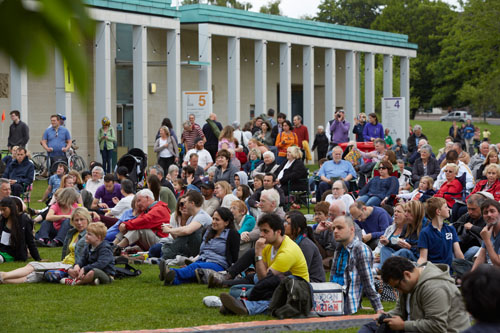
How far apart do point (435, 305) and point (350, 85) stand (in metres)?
37.9

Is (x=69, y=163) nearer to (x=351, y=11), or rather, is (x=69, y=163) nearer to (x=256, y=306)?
(x=256, y=306)

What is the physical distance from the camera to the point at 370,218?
38.0 ft

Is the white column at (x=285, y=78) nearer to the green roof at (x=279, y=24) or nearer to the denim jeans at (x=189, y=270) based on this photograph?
the green roof at (x=279, y=24)

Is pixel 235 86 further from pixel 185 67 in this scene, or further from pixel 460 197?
pixel 460 197

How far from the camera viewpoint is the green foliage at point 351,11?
9544 cm

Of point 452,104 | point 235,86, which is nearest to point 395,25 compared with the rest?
point 452,104

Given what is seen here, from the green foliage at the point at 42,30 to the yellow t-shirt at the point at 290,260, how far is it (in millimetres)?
7453

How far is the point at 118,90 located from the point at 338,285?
2583 cm

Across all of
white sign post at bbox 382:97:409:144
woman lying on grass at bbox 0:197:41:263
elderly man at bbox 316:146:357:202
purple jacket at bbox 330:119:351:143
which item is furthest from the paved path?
white sign post at bbox 382:97:409:144

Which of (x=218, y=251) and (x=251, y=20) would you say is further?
(x=251, y=20)

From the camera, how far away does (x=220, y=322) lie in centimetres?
796

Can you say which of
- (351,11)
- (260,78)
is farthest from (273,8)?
(260,78)

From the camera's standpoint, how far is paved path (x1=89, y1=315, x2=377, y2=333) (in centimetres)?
735

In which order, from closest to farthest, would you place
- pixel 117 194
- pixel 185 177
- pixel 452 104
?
pixel 117 194, pixel 185 177, pixel 452 104
